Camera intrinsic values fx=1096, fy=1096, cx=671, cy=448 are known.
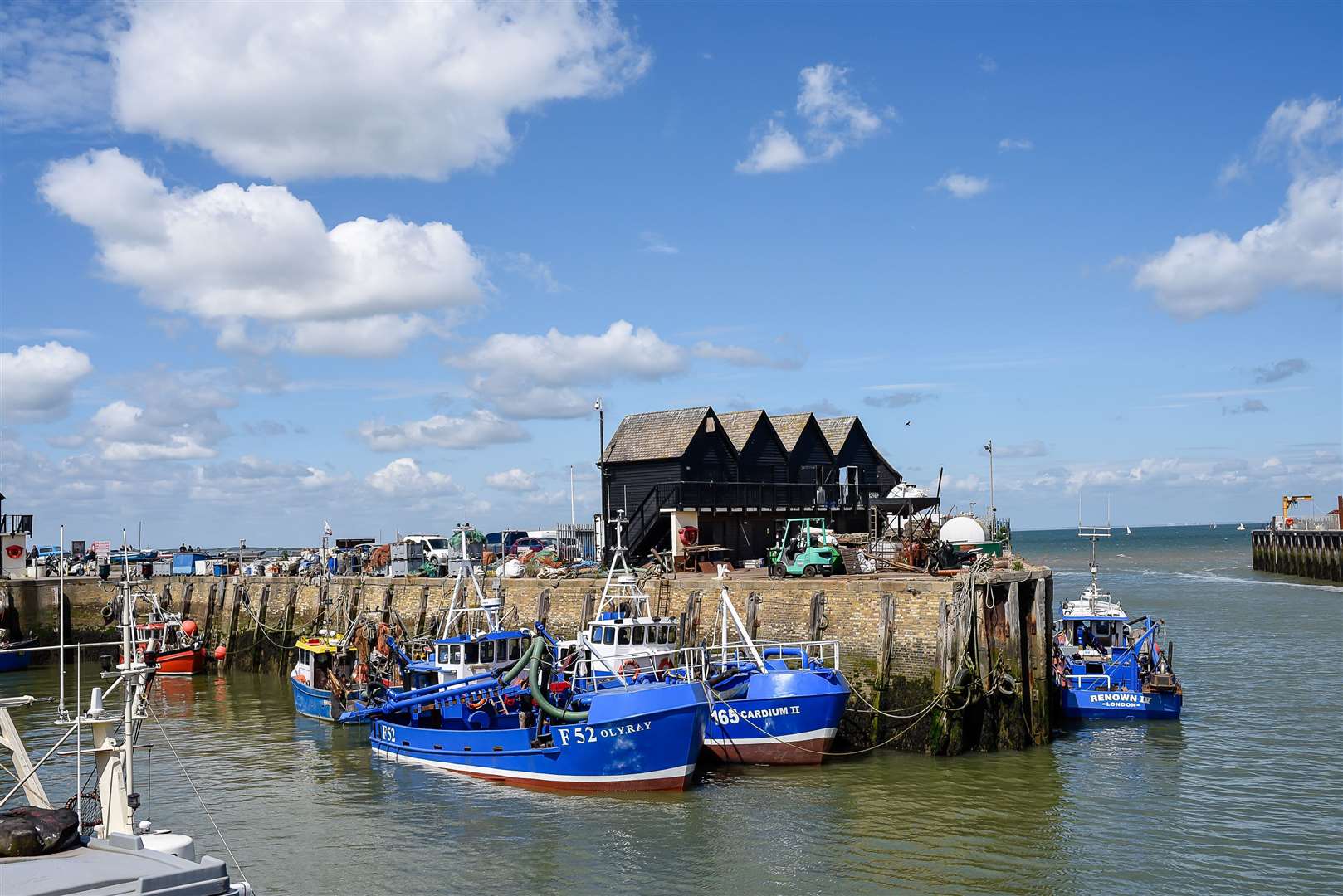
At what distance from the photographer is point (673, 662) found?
3183 cm

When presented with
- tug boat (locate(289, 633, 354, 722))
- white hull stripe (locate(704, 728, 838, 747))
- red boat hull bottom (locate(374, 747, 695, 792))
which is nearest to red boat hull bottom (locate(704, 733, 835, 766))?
white hull stripe (locate(704, 728, 838, 747))

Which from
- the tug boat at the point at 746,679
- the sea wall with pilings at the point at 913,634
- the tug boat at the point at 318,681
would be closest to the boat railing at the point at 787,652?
the tug boat at the point at 746,679

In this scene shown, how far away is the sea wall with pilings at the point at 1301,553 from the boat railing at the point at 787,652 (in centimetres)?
7515

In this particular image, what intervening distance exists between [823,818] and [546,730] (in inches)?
280

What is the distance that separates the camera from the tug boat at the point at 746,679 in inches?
1063

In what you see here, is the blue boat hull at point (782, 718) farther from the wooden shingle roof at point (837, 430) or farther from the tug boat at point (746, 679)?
the wooden shingle roof at point (837, 430)

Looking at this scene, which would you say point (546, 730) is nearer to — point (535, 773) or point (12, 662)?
point (535, 773)

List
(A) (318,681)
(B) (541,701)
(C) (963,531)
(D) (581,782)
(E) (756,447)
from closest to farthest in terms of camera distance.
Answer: (D) (581,782)
(B) (541,701)
(A) (318,681)
(C) (963,531)
(E) (756,447)

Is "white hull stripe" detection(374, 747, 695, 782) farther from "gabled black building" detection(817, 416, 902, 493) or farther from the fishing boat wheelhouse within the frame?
"gabled black building" detection(817, 416, 902, 493)

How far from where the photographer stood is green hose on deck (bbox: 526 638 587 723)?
25.8m

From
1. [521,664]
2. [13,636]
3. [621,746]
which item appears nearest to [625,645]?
[521,664]

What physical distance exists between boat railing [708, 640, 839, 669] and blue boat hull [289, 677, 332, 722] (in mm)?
12486

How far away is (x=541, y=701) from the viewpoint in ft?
85.3

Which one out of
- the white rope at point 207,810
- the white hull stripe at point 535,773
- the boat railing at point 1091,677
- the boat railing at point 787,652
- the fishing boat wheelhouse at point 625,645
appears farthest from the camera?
the boat railing at point 1091,677
